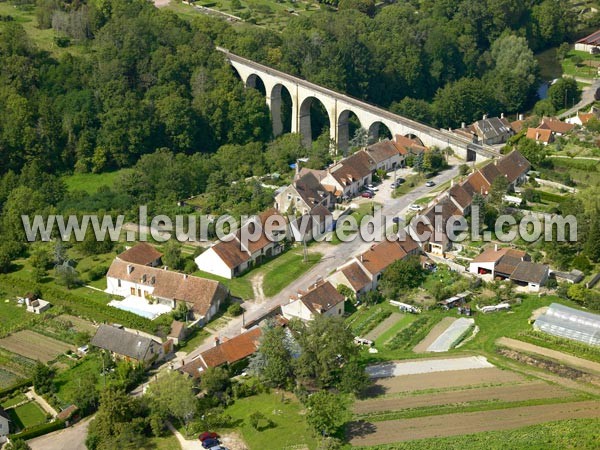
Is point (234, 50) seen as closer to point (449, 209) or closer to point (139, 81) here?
point (139, 81)

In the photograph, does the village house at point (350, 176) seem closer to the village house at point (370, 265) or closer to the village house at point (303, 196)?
the village house at point (303, 196)

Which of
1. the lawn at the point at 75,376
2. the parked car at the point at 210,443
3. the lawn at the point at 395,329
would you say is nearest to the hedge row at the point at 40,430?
the lawn at the point at 75,376

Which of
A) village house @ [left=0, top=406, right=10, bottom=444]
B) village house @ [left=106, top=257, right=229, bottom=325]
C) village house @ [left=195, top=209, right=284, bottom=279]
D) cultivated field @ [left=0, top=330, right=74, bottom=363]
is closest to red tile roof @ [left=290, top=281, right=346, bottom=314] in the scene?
village house @ [left=106, top=257, right=229, bottom=325]

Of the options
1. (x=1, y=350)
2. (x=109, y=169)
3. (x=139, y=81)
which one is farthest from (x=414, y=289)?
(x=139, y=81)

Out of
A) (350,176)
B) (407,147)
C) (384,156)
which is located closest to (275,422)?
(350,176)

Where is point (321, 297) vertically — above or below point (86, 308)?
above

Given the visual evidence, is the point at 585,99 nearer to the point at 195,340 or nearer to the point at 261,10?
the point at 261,10

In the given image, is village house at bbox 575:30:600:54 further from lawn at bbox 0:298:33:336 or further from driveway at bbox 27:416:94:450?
driveway at bbox 27:416:94:450
